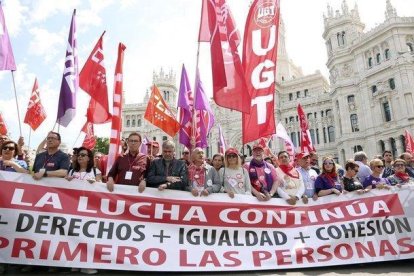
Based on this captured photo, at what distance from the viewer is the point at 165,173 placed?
17.9 ft

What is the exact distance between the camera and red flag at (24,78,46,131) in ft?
38.2

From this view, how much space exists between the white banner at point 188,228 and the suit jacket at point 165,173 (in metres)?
0.17

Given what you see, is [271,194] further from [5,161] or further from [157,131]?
[157,131]

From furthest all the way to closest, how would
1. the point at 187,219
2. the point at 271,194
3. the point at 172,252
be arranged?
1. the point at 271,194
2. the point at 187,219
3. the point at 172,252

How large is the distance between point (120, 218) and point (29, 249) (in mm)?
1291

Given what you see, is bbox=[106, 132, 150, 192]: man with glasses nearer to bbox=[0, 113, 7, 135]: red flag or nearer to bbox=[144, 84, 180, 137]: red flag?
bbox=[144, 84, 180, 137]: red flag

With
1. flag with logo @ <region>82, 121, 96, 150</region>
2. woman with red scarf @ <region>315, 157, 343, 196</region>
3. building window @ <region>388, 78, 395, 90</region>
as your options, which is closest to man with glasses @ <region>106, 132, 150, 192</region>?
woman with red scarf @ <region>315, 157, 343, 196</region>

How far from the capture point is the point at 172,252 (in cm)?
486

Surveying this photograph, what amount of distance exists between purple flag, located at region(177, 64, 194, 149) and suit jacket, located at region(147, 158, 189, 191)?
443cm

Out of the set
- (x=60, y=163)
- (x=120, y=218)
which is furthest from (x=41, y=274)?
(x=60, y=163)

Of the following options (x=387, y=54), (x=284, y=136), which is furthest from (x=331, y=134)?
(x=284, y=136)

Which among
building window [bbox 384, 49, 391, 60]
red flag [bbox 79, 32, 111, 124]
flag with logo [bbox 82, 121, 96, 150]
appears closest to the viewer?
red flag [bbox 79, 32, 111, 124]

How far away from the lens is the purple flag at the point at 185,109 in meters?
10.2

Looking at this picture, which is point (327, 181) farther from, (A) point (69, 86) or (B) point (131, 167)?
(A) point (69, 86)
